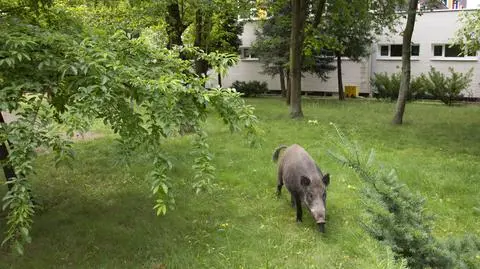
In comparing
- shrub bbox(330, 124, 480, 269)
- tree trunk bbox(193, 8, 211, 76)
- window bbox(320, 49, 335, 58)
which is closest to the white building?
window bbox(320, 49, 335, 58)

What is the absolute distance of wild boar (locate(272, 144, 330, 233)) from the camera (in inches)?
292

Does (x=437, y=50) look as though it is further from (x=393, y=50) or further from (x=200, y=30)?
(x=200, y=30)

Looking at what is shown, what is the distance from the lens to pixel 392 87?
90.0ft

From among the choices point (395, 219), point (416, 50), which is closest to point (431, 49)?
point (416, 50)

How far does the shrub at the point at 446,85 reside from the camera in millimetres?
25516

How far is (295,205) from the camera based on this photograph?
335 inches

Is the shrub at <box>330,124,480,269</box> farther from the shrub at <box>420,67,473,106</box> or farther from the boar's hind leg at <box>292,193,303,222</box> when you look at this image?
the shrub at <box>420,67,473,106</box>

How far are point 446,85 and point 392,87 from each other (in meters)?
2.75

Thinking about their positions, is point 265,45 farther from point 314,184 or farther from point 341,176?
point 314,184

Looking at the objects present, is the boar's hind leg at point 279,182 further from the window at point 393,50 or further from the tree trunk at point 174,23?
the window at point 393,50

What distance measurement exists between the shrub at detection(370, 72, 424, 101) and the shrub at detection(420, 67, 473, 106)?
0.65 meters

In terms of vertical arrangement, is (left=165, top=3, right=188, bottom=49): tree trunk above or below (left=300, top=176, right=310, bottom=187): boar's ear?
above

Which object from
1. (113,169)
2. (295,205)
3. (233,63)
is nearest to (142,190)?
(113,169)

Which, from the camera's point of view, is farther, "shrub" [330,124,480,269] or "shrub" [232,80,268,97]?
"shrub" [232,80,268,97]
